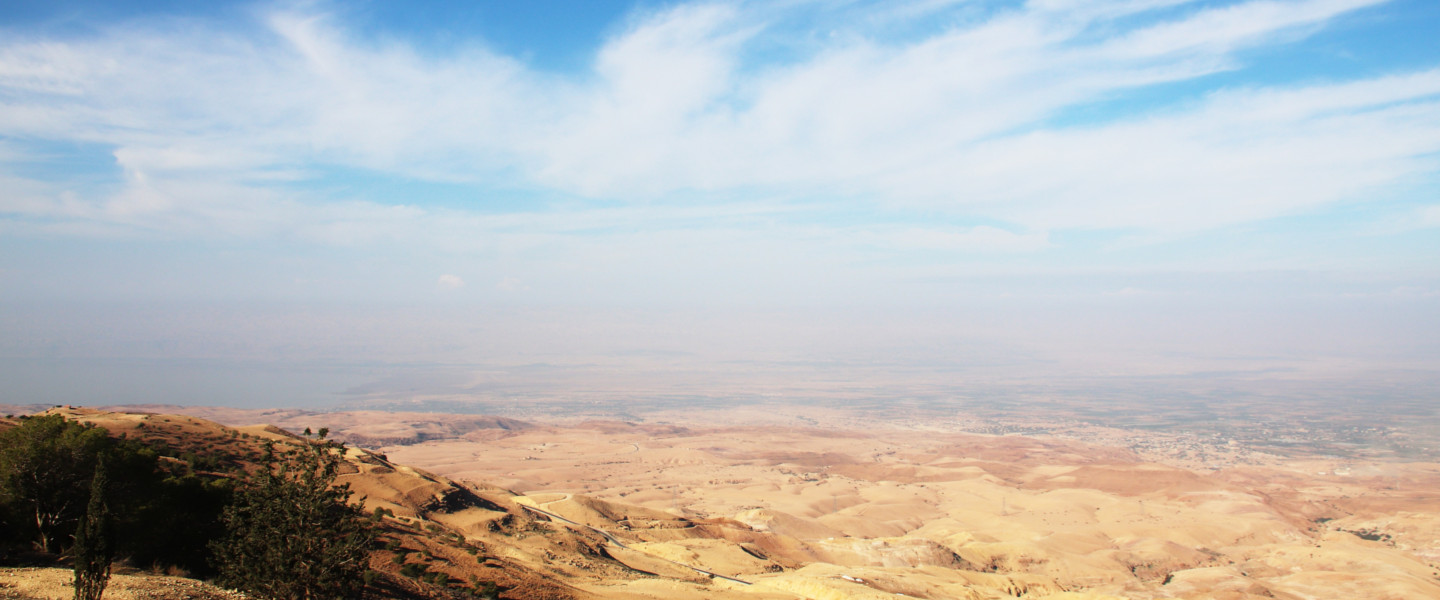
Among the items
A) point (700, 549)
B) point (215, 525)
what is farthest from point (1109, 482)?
point (215, 525)

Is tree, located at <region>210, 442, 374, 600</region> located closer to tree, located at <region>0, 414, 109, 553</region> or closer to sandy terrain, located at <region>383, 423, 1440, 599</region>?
tree, located at <region>0, 414, 109, 553</region>

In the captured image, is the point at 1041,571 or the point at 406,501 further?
the point at 1041,571

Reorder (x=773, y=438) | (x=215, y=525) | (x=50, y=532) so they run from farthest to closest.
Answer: (x=773, y=438) < (x=215, y=525) < (x=50, y=532)

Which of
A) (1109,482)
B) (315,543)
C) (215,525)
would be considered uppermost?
(315,543)

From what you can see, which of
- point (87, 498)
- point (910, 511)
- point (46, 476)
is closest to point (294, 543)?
point (46, 476)

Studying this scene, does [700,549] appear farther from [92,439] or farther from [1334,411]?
[1334,411]

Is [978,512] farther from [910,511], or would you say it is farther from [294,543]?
[294,543]

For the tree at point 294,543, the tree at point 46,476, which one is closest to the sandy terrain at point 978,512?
the tree at point 46,476

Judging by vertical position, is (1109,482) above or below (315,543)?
below

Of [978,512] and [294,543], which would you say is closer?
[294,543]
